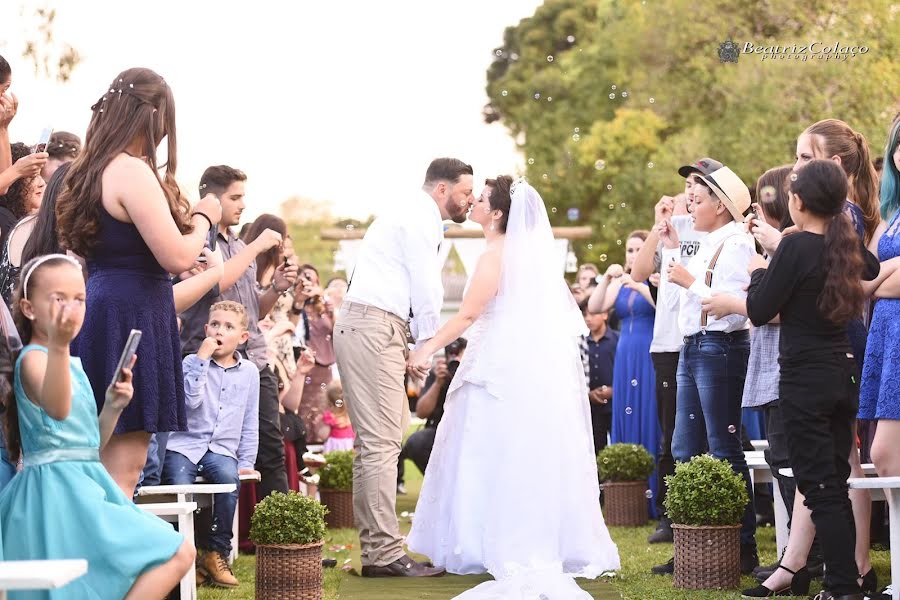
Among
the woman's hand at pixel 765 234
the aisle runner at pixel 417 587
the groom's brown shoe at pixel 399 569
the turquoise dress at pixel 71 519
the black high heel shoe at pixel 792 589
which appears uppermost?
the woman's hand at pixel 765 234

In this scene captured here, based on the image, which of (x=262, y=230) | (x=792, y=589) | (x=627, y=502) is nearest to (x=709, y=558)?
(x=792, y=589)

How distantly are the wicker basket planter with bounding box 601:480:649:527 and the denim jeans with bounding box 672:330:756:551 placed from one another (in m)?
2.36

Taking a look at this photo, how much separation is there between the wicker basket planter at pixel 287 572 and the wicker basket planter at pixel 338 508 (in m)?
3.32

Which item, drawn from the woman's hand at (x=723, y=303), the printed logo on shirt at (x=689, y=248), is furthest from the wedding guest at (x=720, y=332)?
the printed logo on shirt at (x=689, y=248)

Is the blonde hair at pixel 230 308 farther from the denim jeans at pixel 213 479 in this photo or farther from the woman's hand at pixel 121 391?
the woman's hand at pixel 121 391

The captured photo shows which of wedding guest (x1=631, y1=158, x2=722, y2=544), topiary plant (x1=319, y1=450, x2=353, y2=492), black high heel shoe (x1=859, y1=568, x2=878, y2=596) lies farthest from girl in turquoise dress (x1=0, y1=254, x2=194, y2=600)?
topiary plant (x1=319, y1=450, x2=353, y2=492)

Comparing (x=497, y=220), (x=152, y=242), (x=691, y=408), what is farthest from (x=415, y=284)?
(x=152, y=242)

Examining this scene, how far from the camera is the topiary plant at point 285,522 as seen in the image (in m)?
5.94

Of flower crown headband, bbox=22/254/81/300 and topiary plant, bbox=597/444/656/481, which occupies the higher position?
flower crown headband, bbox=22/254/81/300

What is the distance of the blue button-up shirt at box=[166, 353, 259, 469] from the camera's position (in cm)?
667

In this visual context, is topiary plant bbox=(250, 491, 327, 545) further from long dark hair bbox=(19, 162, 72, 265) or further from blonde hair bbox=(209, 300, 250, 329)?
long dark hair bbox=(19, 162, 72, 265)

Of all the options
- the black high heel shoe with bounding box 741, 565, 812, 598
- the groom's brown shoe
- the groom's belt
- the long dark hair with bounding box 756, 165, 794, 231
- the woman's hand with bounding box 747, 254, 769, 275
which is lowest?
the groom's brown shoe

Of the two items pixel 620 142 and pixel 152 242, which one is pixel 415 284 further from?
pixel 620 142

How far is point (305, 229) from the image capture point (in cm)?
6112
